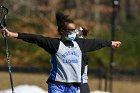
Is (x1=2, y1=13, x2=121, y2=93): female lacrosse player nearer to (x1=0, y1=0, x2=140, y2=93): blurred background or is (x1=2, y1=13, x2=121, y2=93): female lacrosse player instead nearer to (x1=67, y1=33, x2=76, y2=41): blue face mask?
(x1=67, y1=33, x2=76, y2=41): blue face mask

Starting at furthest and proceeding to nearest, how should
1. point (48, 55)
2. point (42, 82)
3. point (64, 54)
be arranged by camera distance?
1. point (48, 55)
2. point (42, 82)
3. point (64, 54)

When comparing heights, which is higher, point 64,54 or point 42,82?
point 64,54

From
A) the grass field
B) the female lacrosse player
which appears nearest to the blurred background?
the grass field

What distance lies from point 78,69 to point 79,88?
1.13 ft

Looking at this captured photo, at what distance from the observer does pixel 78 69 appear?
8.12 meters

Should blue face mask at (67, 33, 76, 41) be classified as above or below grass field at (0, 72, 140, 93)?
above

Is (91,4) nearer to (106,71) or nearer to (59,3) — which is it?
(59,3)

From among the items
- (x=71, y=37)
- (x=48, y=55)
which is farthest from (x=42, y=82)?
(x=71, y=37)

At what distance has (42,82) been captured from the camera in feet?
64.0

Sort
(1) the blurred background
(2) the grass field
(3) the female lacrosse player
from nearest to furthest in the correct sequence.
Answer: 1. (3) the female lacrosse player
2. (2) the grass field
3. (1) the blurred background

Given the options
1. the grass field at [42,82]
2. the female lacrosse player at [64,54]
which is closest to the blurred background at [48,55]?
the grass field at [42,82]

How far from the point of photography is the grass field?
18.5 m

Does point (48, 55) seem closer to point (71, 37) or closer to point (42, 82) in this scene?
point (42, 82)

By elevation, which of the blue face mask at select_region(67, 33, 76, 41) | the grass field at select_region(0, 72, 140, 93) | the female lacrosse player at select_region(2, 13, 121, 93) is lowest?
the grass field at select_region(0, 72, 140, 93)
